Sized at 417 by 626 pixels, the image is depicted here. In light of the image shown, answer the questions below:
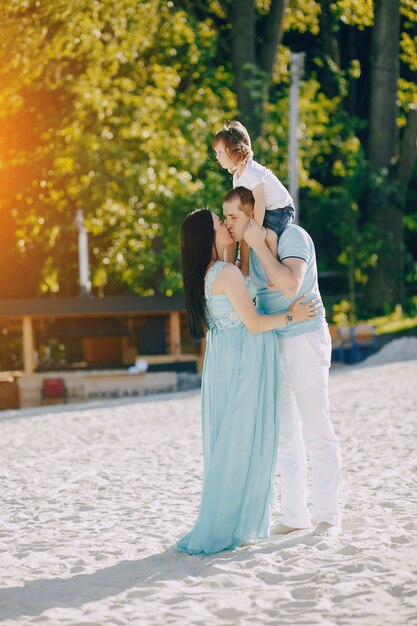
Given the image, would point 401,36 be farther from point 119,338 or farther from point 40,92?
point 119,338

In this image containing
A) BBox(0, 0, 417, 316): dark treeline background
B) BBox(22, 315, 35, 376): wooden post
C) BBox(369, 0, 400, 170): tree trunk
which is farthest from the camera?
BBox(369, 0, 400, 170): tree trunk

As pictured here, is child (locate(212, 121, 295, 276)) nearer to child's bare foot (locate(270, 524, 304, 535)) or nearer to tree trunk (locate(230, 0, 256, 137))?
child's bare foot (locate(270, 524, 304, 535))

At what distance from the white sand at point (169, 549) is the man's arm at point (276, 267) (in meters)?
1.34

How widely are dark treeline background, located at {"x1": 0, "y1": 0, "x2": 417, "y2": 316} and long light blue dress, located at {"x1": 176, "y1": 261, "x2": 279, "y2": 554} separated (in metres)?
16.1

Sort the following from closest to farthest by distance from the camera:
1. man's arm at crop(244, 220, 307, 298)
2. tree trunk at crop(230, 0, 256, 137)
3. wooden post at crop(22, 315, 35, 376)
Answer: man's arm at crop(244, 220, 307, 298), wooden post at crop(22, 315, 35, 376), tree trunk at crop(230, 0, 256, 137)

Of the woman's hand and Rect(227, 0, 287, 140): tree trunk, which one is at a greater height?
Rect(227, 0, 287, 140): tree trunk

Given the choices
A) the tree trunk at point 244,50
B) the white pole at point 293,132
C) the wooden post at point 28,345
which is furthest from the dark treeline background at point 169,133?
the wooden post at point 28,345

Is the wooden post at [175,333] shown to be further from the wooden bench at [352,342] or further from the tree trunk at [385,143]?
the tree trunk at [385,143]

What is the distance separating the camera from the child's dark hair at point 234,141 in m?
6.11

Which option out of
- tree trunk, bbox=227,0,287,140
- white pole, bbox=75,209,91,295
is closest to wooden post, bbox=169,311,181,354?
white pole, bbox=75,209,91,295

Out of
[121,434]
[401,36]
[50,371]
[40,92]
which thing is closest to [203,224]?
[121,434]

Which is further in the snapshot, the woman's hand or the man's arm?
the woman's hand

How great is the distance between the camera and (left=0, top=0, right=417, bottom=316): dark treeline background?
23.9m

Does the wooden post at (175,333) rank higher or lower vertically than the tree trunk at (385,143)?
lower
